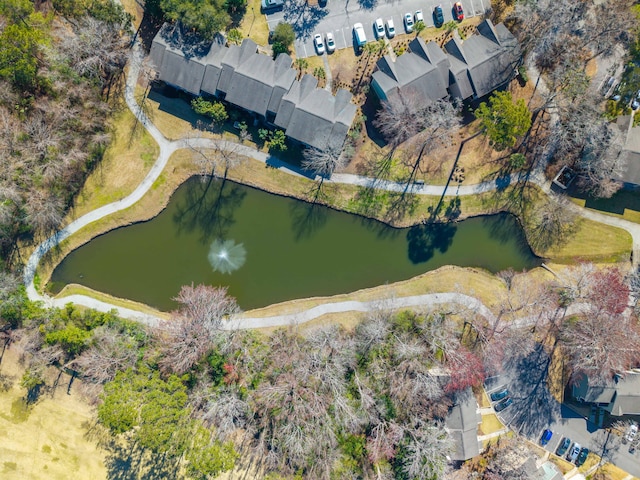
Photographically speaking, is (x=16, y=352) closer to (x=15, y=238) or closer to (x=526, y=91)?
(x=15, y=238)

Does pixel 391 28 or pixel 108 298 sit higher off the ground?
pixel 391 28

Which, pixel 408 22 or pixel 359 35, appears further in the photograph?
pixel 408 22

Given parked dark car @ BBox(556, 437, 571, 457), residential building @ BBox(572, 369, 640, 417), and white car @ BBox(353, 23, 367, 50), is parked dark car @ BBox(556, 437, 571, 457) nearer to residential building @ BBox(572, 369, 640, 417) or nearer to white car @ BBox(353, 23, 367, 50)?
residential building @ BBox(572, 369, 640, 417)

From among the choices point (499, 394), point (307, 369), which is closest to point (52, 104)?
point (307, 369)

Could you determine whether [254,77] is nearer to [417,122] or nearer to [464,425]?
[417,122]

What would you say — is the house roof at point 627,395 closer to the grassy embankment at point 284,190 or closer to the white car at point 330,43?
the grassy embankment at point 284,190

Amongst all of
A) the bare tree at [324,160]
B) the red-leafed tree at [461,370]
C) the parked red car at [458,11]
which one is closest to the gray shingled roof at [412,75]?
the parked red car at [458,11]
